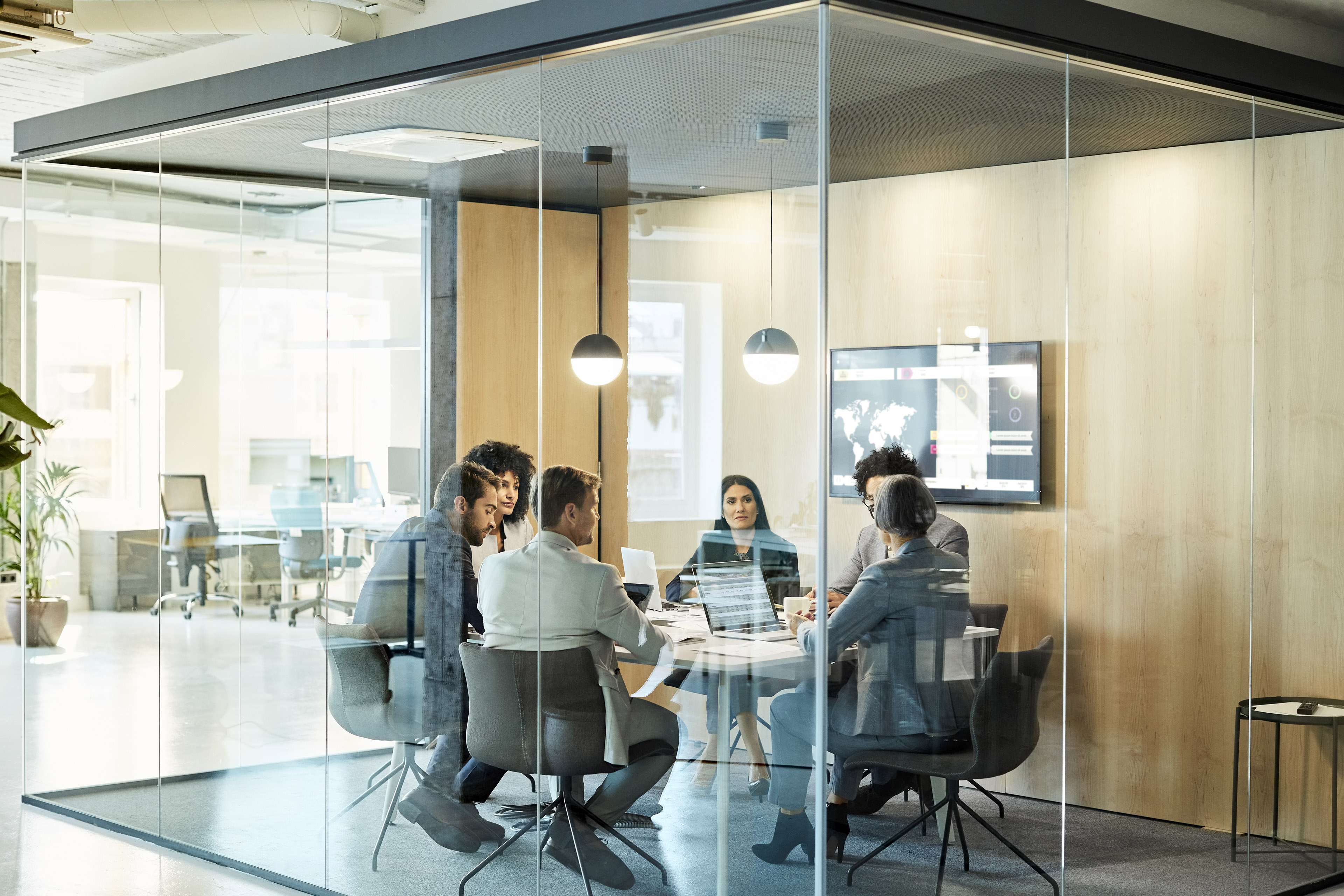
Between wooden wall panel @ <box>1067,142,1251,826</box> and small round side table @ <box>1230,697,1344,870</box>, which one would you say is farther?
small round side table @ <box>1230,697,1344,870</box>

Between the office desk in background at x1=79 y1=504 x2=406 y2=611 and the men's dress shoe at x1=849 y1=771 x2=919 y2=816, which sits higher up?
the office desk in background at x1=79 y1=504 x2=406 y2=611

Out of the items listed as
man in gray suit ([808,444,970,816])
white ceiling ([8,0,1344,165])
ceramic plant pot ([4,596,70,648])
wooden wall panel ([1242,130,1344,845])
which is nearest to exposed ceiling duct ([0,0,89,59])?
white ceiling ([8,0,1344,165])

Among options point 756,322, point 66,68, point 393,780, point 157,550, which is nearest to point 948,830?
point 756,322

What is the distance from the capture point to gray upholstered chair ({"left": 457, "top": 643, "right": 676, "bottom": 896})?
157 inches

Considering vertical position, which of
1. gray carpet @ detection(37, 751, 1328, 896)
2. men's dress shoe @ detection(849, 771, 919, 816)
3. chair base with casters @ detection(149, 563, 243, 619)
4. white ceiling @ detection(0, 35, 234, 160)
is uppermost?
white ceiling @ detection(0, 35, 234, 160)

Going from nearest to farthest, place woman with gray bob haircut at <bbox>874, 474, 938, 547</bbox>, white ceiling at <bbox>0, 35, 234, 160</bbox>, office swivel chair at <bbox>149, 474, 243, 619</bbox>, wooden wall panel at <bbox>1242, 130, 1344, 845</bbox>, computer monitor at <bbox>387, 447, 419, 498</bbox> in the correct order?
woman with gray bob haircut at <bbox>874, 474, 938, 547</bbox> → computer monitor at <bbox>387, 447, 419, 498</bbox> → wooden wall panel at <bbox>1242, 130, 1344, 845</bbox> → office swivel chair at <bbox>149, 474, 243, 619</bbox> → white ceiling at <bbox>0, 35, 234, 160</bbox>

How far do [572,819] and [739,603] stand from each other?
96 cm

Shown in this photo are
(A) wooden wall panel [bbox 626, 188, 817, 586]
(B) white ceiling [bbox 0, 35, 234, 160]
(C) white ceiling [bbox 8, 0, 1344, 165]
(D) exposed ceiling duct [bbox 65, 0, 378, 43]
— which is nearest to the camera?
(A) wooden wall panel [bbox 626, 188, 817, 586]

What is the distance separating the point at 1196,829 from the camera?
15.1 feet

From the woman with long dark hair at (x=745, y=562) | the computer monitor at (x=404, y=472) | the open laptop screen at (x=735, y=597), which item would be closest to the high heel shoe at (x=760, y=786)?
the woman with long dark hair at (x=745, y=562)

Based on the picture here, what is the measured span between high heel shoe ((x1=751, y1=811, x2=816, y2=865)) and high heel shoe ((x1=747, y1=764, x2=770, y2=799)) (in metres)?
0.08

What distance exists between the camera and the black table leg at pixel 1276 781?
4.84 m

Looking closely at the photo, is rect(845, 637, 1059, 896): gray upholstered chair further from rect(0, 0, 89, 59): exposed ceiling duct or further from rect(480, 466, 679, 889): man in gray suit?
rect(0, 0, 89, 59): exposed ceiling duct

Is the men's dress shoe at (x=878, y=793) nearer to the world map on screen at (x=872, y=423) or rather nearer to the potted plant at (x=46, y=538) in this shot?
the world map on screen at (x=872, y=423)
